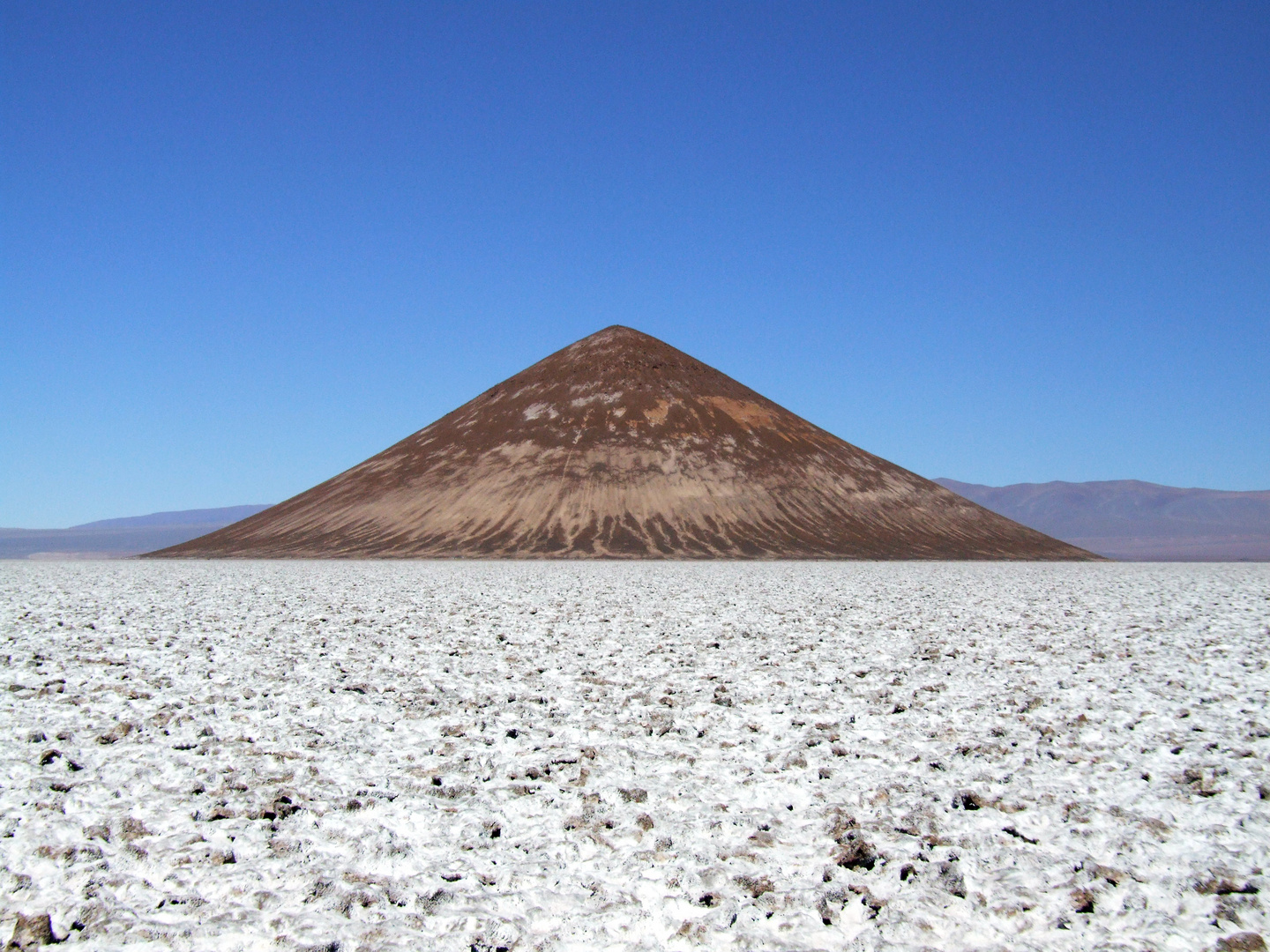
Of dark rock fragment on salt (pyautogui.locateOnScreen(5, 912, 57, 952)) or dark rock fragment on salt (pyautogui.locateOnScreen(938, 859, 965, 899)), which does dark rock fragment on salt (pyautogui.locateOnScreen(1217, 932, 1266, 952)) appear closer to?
Result: dark rock fragment on salt (pyautogui.locateOnScreen(938, 859, 965, 899))

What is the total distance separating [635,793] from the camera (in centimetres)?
561

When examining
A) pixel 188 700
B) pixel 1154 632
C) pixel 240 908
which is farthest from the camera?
pixel 1154 632

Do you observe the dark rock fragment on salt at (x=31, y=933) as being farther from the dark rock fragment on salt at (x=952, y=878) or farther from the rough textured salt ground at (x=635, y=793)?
the dark rock fragment on salt at (x=952, y=878)

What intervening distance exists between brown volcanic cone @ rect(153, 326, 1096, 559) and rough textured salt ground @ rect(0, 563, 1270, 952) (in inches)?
1732

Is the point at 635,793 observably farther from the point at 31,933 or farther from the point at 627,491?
the point at 627,491

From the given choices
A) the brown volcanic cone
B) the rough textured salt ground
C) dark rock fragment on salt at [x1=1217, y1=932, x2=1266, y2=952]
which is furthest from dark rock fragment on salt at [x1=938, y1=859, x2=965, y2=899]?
the brown volcanic cone

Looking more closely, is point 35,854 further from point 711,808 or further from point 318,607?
point 318,607

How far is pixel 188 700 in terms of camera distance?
809 centimetres

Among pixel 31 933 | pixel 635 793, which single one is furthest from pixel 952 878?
pixel 31 933

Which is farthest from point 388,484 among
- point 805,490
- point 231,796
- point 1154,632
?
point 231,796

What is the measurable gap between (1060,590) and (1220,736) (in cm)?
1760

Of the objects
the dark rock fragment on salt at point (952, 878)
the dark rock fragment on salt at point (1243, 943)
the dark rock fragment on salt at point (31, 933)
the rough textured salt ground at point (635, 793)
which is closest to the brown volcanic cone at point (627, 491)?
the rough textured salt ground at point (635, 793)

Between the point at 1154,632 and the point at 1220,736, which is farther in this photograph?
the point at 1154,632

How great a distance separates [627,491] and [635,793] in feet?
192
